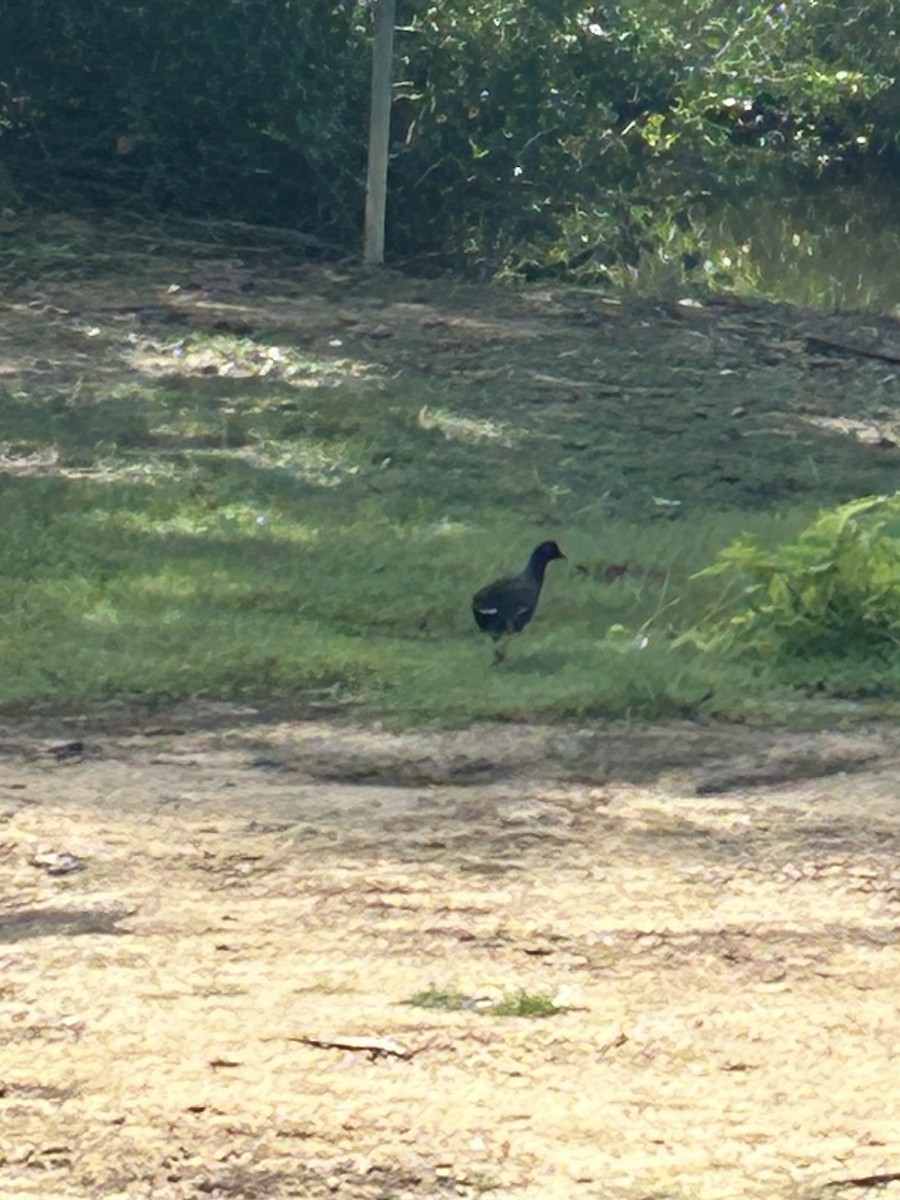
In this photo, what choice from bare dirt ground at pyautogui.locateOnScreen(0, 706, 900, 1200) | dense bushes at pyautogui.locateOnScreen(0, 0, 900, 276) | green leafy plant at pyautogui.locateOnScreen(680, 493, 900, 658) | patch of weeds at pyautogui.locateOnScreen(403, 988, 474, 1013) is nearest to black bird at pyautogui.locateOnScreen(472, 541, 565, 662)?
green leafy plant at pyautogui.locateOnScreen(680, 493, 900, 658)

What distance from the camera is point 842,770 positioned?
6043 millimetres

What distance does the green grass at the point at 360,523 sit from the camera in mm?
6773

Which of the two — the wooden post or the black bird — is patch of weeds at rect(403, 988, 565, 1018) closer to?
the black bird

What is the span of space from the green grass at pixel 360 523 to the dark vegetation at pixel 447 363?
0.08 feet

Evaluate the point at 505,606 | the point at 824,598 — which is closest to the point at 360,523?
the point at 505,606

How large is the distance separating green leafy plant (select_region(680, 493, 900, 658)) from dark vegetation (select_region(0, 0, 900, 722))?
0.04ft

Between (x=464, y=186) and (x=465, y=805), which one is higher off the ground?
(x=464, y=186)

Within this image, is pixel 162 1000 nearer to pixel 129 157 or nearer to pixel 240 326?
pixel 240 326

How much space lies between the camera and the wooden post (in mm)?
13195

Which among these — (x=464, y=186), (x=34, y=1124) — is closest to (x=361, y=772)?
(x=34, y=1124)

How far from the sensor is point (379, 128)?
43.7 feet

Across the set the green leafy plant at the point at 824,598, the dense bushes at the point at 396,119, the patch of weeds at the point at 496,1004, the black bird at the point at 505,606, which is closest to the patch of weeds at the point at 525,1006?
the patch of weeds at the point at 496,1004

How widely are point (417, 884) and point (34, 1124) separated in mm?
1398

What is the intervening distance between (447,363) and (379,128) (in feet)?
7.93
